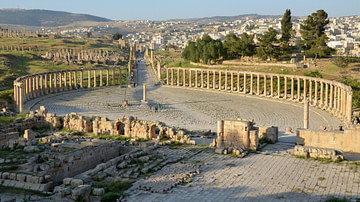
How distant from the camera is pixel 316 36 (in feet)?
220

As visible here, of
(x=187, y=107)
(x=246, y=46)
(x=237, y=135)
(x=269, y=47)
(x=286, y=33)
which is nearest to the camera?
(x=237, y=135)

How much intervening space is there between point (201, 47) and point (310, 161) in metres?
58.0

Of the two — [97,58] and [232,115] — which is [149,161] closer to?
[232,115]

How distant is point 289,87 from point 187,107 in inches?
639

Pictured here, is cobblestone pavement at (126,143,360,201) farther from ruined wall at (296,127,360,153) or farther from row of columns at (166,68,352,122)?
row of columns at (166,68,352,122)

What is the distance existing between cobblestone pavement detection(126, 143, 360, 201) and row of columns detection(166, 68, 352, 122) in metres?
18.4

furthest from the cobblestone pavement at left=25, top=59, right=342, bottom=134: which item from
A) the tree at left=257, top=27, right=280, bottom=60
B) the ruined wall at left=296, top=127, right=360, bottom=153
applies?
the tree at left=257, top=27, right=280, bottom=60

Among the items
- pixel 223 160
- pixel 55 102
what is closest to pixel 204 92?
pixel 55 102

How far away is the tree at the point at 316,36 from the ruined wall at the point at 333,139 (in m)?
39.1

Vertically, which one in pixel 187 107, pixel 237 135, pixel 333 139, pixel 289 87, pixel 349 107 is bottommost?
pixel 187 107

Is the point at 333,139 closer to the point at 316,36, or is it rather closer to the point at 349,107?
the point at 349,107

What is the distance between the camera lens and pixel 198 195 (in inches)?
735

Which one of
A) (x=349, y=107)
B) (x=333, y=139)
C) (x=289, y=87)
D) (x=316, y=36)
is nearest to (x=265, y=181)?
(x=333, y=139)

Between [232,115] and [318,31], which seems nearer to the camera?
[232,115]
